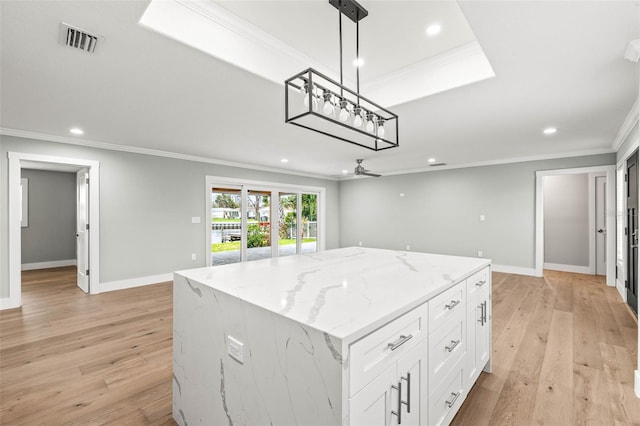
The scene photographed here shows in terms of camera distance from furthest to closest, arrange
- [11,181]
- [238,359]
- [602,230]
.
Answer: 1. [602,230]
2. [11,181]
3. [238,359]

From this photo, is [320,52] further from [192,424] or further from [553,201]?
[553,201]

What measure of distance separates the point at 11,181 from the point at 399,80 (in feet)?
15.8

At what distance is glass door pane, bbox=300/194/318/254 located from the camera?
7.87 meters

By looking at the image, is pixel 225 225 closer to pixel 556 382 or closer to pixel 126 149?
pixel 126 149

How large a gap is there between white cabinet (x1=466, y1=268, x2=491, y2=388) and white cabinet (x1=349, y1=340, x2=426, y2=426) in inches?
28.2

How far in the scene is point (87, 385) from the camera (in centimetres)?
211

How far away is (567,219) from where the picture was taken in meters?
6.04

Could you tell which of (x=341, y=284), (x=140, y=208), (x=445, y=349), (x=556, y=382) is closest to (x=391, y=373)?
(x=341, y=284)

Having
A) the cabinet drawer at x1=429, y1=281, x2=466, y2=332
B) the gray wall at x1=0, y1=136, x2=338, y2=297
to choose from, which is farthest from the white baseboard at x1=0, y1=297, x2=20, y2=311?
the cabinet drawer at x1=429, y1=281, x2=466, y2=332

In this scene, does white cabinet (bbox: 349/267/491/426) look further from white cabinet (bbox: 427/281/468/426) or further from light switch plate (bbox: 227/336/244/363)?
light switch plate (bbox: 227/336/244/363)

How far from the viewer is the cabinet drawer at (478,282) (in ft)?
6.15

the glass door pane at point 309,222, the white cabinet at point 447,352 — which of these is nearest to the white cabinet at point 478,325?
the white cabinet at point 447,352

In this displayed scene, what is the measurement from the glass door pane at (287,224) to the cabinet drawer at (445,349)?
5.75 meters

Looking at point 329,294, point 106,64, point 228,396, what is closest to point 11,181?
point 106,64
